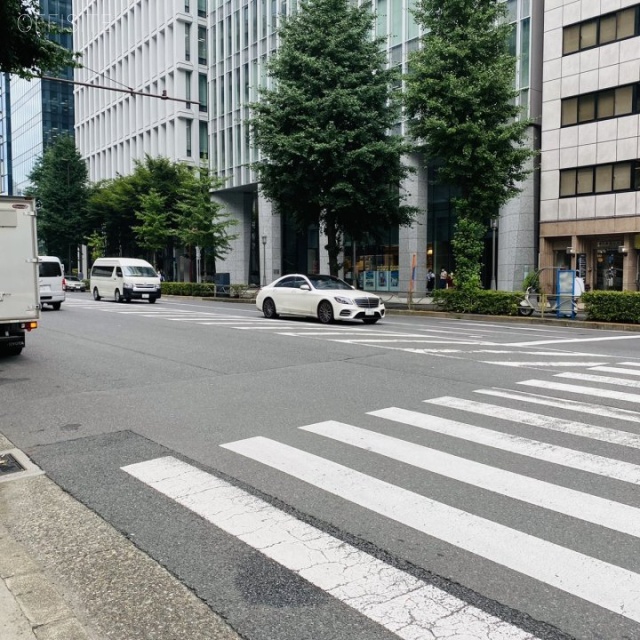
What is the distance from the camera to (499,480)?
15.9ft

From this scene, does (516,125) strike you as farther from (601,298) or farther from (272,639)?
(272,639)

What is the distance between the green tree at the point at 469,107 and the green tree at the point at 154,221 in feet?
89.0

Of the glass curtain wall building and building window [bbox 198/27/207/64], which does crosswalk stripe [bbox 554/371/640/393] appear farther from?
the glass curtain wall building

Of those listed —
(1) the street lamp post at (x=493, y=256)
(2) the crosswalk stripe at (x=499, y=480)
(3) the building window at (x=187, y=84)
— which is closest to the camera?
(2) the crosswalk stripe at (x=499, y=480)

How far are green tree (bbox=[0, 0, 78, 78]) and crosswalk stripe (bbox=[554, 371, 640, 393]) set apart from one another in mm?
9686

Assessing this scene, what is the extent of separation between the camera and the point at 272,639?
2855mm

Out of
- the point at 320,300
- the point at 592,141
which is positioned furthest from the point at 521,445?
the point at 592,141

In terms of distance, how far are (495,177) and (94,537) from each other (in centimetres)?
2316

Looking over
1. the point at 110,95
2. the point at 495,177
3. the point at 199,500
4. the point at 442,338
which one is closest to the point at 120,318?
the point at 442,338

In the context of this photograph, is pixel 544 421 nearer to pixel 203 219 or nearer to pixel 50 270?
pixel 50 270

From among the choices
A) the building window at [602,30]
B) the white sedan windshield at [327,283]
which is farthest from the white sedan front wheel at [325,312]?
the building window at [602,30]

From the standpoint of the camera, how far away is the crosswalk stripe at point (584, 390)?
790 centimetres

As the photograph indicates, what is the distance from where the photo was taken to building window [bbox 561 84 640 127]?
2864 centimetres

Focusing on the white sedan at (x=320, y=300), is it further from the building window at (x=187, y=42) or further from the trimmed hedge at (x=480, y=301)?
the building window at (x=187, y=42)
